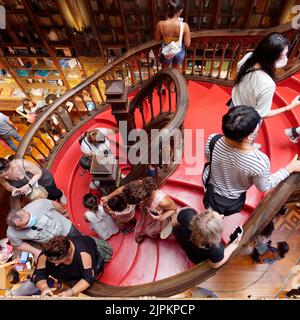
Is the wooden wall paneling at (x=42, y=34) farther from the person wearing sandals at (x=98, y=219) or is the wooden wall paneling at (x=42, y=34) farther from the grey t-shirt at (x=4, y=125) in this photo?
the person wearing sandals at (x=98, y=219)

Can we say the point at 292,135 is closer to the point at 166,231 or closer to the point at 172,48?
the point at 166,231

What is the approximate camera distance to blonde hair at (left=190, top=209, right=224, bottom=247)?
158 cm

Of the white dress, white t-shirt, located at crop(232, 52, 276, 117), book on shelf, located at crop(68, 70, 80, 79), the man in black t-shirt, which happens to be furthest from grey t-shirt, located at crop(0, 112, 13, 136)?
white t-shirt, located at crop(232, 52, 276, 117)

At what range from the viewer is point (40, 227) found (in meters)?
2.41

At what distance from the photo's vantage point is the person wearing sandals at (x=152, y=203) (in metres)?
2.07

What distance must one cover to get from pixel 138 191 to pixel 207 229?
0.65m

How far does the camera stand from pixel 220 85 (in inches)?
153

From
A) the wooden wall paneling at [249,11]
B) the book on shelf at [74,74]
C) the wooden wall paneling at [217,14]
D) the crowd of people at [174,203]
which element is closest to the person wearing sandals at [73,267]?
the crowd of people at [174,203]

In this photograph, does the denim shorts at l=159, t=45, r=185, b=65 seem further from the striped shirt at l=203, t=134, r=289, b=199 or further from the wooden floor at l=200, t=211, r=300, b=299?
the wooden floor at l=200, t=211, r=300, b=299

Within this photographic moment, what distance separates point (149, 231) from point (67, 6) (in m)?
4.22

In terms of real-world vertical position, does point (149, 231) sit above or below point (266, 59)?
below
